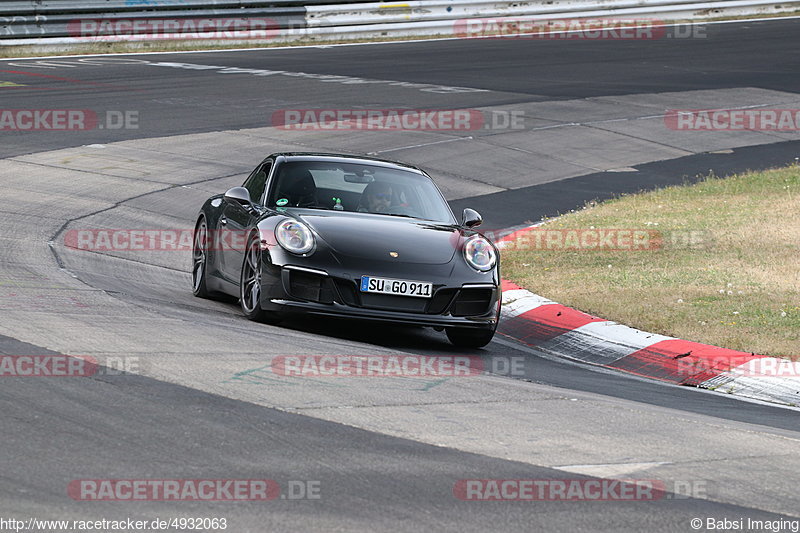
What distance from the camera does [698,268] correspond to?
11508mm

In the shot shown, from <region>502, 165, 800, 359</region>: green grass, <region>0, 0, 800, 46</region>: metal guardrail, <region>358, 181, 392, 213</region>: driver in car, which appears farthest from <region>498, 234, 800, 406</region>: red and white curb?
<region>0, 0, 800, 46</region>: metal guardrail

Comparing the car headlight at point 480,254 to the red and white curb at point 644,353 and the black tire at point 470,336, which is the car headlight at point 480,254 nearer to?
the black tire at point 470,336

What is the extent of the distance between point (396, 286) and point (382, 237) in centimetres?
49

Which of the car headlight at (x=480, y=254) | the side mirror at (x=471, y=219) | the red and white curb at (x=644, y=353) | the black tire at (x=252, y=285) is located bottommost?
the red and white curb at (x=644, y=353)

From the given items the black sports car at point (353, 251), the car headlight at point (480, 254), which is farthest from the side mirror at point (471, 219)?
the car headlight at point (480, 254)

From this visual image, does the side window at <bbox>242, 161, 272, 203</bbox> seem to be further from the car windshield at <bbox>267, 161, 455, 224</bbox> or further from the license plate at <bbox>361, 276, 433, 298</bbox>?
the license plate at <bbox>361, 276, 433, 298</bbox>

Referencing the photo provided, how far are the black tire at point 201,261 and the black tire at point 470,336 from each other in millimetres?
2359

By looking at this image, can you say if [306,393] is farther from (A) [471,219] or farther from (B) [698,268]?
(B) [698,268]

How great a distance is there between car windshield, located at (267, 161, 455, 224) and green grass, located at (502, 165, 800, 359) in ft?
4.87

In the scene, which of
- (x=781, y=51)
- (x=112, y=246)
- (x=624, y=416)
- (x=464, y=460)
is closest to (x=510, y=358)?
(x=624, y=416)

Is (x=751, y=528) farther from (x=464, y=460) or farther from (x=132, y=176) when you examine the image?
(x=132, y=176)

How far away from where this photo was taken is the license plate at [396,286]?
8.42 meters

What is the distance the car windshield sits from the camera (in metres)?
9.60

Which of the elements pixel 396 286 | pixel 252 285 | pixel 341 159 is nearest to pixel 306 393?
pixel 396 286
